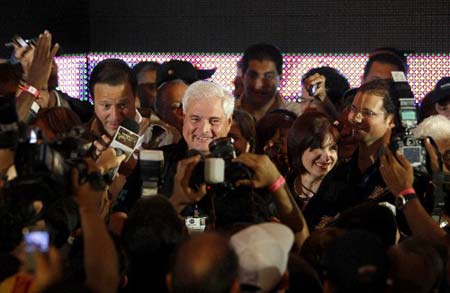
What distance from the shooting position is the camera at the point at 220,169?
12.9 feet

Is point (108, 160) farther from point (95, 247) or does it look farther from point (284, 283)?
point (284, 283)

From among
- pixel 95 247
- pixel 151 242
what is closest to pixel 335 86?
pixel 151 242

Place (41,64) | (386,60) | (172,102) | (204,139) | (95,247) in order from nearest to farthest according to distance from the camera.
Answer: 1. (95,247)
2. (204,139)
3. (41,64)
4. (172,102)
5. (386,60)

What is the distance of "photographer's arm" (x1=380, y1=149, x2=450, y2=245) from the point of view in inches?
156

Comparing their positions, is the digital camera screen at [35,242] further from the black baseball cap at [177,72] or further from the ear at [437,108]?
the ear at [437,108]

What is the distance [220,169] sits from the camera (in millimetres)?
3912

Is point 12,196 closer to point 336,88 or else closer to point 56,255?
point 56,255

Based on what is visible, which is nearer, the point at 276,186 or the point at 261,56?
the point at 276,186

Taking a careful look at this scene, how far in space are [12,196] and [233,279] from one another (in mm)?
854

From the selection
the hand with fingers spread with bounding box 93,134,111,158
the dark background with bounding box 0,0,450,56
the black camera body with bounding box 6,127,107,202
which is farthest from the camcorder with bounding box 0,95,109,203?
the dark background with bounding box 0,0,450,56

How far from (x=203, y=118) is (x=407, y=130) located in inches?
37.2

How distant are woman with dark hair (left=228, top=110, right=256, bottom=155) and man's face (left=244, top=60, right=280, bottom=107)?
4.03 ft

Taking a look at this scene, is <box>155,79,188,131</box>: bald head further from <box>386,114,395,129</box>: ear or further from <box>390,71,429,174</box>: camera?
<box>390,71,429,174</box>: camera

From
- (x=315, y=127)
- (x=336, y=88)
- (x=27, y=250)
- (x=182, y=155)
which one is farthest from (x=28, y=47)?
(x=27, y=250)
